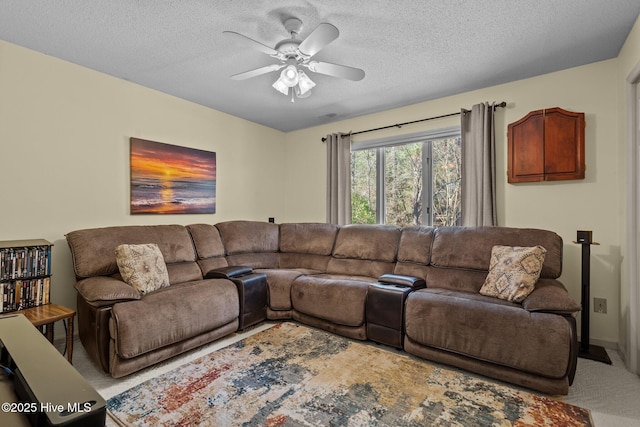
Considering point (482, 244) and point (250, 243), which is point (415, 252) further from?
point (250, 243)

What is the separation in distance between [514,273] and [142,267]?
3.09 m

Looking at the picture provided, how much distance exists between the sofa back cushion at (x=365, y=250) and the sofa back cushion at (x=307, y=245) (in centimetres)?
13

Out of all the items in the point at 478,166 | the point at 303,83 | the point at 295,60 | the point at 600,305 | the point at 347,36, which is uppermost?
the point at 347,36

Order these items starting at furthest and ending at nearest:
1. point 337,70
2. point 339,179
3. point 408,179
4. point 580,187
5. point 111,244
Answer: point 339,179 < point 408,179 < point 580,187 < point 111,244 < point 337,70

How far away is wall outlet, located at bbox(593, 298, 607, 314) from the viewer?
280cm

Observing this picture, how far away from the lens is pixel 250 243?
4.00 m

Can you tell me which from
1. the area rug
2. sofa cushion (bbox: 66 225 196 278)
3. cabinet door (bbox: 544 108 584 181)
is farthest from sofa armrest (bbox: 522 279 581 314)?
sofa cushion (bbox: 66 225 196 278)

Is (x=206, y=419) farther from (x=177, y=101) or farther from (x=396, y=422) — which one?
(x=177, y=101)

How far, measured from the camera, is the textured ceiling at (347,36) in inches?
82.0

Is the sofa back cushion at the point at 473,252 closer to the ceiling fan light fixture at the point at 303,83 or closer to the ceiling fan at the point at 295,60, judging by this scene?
the ceiling fan at the point at 295,60

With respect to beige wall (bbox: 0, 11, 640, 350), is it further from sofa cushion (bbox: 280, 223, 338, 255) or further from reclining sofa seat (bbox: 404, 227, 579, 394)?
sofa cushion (bbox: 280, 223, 338, 255)

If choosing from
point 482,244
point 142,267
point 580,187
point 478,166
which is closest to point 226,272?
point 142,267

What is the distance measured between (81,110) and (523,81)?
442 centimetres

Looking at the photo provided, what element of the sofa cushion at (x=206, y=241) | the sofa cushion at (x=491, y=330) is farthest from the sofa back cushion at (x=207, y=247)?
the sofa cushion at (x=491, y=330)
